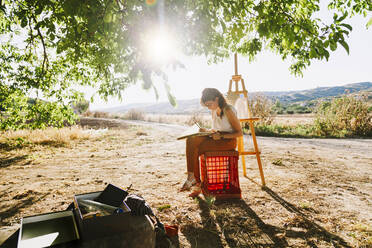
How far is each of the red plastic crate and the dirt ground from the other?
0.15 meters

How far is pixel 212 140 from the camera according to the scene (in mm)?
3164

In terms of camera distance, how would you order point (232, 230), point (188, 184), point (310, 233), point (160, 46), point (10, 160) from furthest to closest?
point (10, 160)
point (188, 184)
point (232, 230)
point (310, 233)
point (160, 46)

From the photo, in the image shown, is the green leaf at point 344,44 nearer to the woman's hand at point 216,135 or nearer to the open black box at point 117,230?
the woman's hand at point 216,135

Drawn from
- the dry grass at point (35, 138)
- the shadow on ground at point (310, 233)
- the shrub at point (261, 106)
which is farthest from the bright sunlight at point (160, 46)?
the shrub at point (261, 106)

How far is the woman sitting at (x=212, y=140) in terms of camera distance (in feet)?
10.3

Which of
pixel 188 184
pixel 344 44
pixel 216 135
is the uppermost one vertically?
pixel 344 44

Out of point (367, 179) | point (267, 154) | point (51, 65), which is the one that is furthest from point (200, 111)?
point (367, 179)

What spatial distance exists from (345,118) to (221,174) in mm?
9200

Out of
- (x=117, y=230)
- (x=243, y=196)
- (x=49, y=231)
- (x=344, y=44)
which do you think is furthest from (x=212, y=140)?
(x=49, y=231)

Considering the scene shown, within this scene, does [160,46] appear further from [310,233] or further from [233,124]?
[310,233]

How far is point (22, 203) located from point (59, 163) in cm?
258

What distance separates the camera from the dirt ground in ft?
7.32

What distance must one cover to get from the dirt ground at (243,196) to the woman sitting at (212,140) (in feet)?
0.95

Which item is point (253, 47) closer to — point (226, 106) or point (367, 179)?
point (226, 106)
